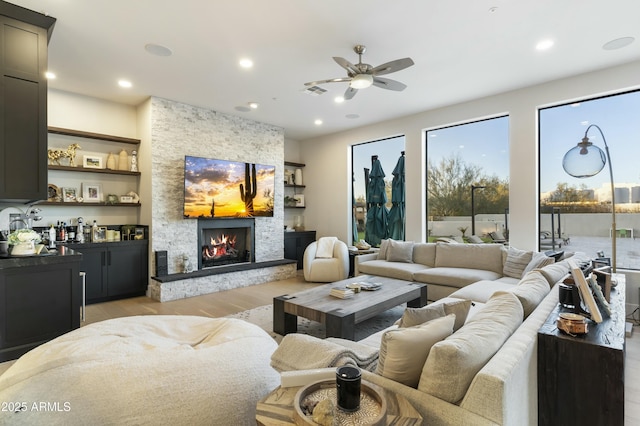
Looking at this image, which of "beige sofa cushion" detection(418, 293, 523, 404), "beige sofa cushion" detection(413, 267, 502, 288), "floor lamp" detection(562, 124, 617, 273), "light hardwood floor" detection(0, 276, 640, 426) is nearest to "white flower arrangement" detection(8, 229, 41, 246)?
"light hardwood floor" detection(0, 276, 640, 426)

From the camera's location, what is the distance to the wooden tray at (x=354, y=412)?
939 millimetres

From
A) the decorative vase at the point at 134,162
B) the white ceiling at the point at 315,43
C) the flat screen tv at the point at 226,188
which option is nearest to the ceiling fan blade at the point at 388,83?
the white ceiling at the point at 315,43

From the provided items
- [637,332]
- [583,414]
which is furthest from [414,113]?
[583,414]

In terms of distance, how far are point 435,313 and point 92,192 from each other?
18.1ft

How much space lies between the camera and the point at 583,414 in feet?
5.11

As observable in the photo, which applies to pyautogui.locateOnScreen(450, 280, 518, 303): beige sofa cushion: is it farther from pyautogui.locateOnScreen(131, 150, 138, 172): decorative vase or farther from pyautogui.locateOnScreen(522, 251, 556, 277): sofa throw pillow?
pyautogui.locateOnScreen(131, 150, 138, 172): decorative vase

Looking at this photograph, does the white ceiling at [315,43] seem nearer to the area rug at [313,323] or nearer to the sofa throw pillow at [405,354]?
the sofa throw pillow at [405,354]

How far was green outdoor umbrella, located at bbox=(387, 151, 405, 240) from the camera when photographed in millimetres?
6504

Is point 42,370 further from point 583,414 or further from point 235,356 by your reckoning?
point 583,414

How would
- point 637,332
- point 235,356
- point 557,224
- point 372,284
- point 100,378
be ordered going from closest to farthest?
point 100,378
point 235,356
point 637,332
point 372,284
point 557,224

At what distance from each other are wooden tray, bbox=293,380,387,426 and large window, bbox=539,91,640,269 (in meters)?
4.86

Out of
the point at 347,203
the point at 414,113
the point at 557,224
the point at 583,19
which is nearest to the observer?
the point at 583,19

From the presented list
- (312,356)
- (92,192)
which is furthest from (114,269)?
(312,356)

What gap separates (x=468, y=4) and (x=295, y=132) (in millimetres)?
4923
